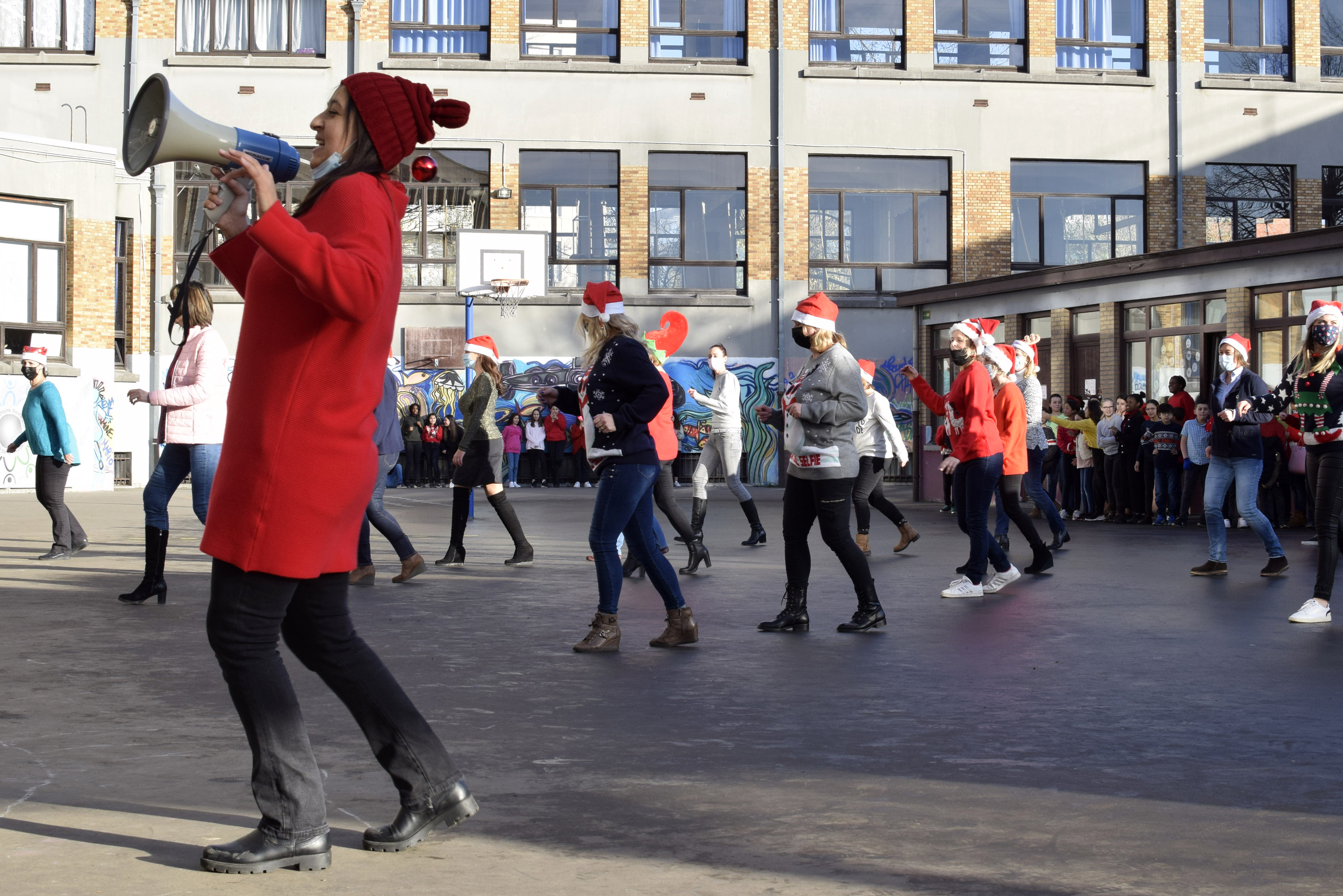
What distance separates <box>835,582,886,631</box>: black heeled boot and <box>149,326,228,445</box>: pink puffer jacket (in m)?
3.97

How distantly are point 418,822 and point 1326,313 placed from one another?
283 inches

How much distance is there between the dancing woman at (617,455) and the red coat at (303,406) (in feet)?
12.5

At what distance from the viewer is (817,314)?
8867 mm

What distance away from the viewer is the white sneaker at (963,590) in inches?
414

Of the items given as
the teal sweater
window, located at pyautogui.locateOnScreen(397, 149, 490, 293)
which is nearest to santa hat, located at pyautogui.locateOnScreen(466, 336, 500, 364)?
the teal sweater

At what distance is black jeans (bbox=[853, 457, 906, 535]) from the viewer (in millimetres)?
13602

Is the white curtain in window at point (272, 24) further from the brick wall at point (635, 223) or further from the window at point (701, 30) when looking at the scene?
the window at point (701, 30)

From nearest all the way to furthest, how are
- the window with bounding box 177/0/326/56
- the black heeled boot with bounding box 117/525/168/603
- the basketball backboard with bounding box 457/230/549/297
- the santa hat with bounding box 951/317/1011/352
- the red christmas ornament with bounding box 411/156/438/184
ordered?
1. the red christmas ornament with bounding box 411/156/438/184
2. the black heeled boot with bounding box 117/525/168/603
3. the santa hat with bounding box 951/317/1011/352
4. the basketball backboard with bounding box 457/230/549/297
5. the window with bounding box 177/0/326/56

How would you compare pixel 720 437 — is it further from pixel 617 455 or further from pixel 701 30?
pixel 701 30

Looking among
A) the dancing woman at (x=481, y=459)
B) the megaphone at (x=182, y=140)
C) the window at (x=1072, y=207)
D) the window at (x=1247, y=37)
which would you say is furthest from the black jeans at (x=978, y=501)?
the window at (x=1247, y=37)

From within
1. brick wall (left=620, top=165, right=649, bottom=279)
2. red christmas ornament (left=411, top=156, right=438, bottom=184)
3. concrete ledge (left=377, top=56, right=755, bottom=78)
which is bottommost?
red christmas ornament (left=411, top=156, right=438, bottom=184)

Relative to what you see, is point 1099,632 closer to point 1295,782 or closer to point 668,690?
point 668,690

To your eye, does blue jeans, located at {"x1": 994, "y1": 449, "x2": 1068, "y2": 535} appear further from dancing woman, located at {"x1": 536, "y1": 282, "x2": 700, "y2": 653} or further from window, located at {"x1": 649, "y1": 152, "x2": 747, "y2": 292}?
window, located at {"x1": 649, "y1": 152, "x2": 747, "y2": 292}

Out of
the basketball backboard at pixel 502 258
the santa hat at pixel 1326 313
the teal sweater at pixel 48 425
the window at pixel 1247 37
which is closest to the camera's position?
the santa hat at pixel 1326 313
